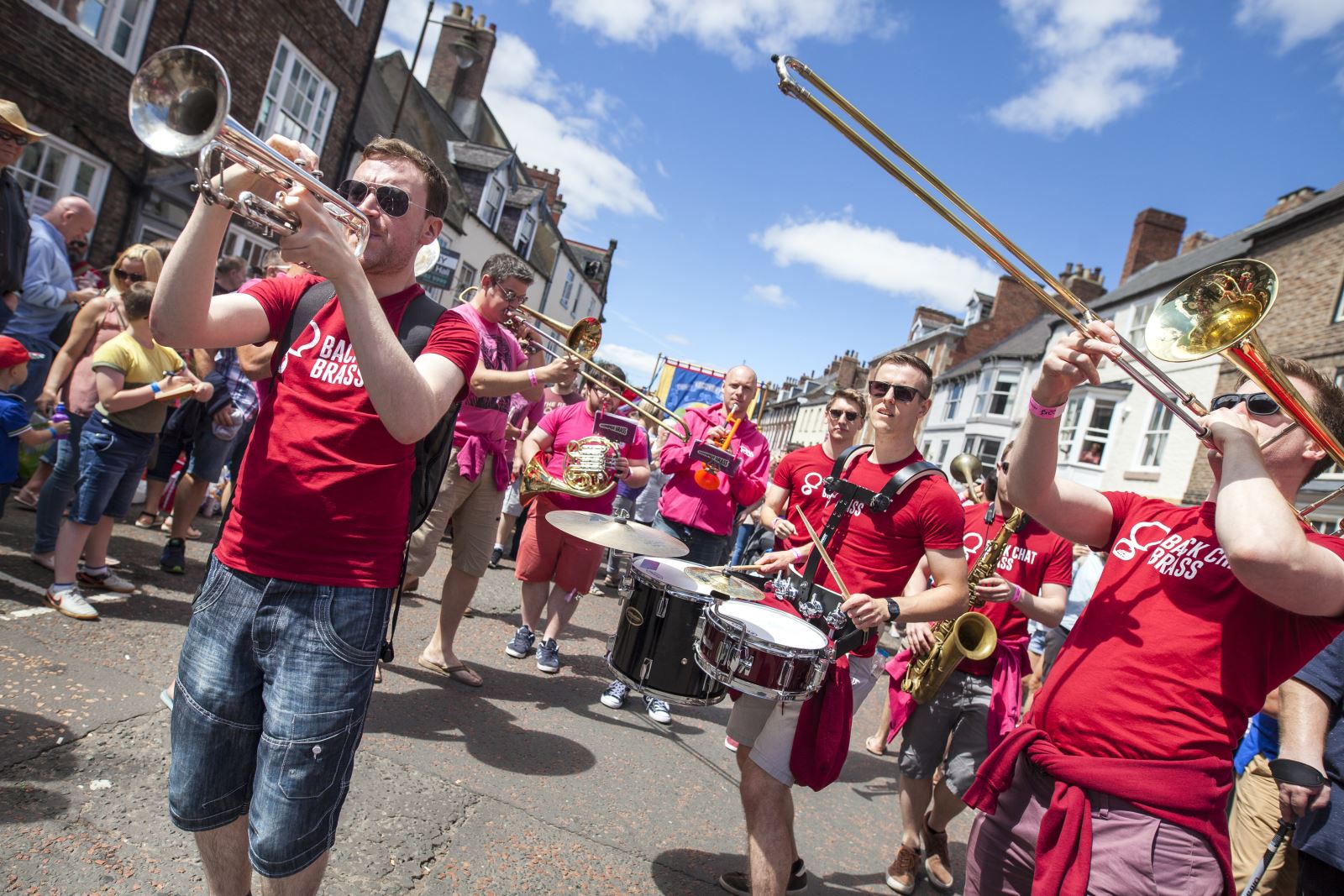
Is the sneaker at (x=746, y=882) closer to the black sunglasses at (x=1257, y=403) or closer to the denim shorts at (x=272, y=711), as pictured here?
the denim shorts at (x=272, y=711)

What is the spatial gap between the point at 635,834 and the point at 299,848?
6.59 feet

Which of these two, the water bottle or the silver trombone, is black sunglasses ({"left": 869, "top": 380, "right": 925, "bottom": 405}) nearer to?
the silver trombone

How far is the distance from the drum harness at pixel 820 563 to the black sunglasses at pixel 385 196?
2.06 m

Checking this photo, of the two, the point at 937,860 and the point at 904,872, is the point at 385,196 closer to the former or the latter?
the point at 904,872

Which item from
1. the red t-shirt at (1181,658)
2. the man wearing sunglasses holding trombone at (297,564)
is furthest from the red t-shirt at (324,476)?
the red t-shirt at (1181,658)

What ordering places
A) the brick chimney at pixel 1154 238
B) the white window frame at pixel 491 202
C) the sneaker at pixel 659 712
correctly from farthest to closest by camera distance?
the brick chimney at pixel 1154 238 → the white window frame at pixel 491 202 → the sneaker at pixel 659 712

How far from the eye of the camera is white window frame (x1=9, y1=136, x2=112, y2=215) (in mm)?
10102

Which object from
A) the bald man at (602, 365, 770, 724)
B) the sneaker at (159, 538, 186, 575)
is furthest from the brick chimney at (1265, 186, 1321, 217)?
the sneaker at (159, 538, 186, 575)

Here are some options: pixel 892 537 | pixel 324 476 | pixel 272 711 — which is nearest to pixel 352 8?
pixel 892 537

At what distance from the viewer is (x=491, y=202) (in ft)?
84.8

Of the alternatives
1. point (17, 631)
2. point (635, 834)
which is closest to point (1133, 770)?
point (635, 834)

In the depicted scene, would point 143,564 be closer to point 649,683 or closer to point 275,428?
point 649,683

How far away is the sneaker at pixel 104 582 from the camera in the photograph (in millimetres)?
5043

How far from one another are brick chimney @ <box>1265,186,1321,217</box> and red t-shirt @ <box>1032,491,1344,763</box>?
24150mm
